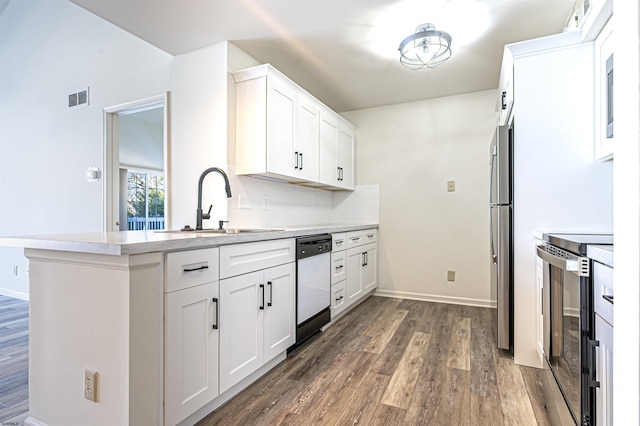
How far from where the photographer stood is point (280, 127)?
2734 mm

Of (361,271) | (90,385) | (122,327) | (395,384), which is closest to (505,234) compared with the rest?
(395,384)

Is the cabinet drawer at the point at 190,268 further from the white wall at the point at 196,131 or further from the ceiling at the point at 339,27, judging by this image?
the ceiling at the point at 339,27

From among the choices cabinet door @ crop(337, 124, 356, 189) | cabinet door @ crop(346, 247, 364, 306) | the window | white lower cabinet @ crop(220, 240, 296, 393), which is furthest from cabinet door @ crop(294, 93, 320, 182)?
the window

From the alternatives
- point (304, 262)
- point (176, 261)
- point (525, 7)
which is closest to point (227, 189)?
point (304, 262)

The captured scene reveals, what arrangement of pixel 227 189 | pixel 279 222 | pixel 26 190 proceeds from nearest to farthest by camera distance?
pixel 227 189, pixel 279 222, pixel 26 190

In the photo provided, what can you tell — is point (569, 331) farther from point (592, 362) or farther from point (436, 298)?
point (436, 298)

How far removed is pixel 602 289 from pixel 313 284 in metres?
1.90

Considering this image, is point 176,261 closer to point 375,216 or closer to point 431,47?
point 431,47

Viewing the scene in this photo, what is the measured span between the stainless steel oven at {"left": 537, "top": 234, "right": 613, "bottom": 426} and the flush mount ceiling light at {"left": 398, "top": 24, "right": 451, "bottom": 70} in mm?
1545

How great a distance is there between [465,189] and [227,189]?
2690mm

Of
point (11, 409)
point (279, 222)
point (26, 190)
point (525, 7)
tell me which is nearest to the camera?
point (11, 409)

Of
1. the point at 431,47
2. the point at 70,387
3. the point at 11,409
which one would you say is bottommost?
the point at 11,409

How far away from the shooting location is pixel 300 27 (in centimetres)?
242

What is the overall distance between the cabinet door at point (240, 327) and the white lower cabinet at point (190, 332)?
6 cm
